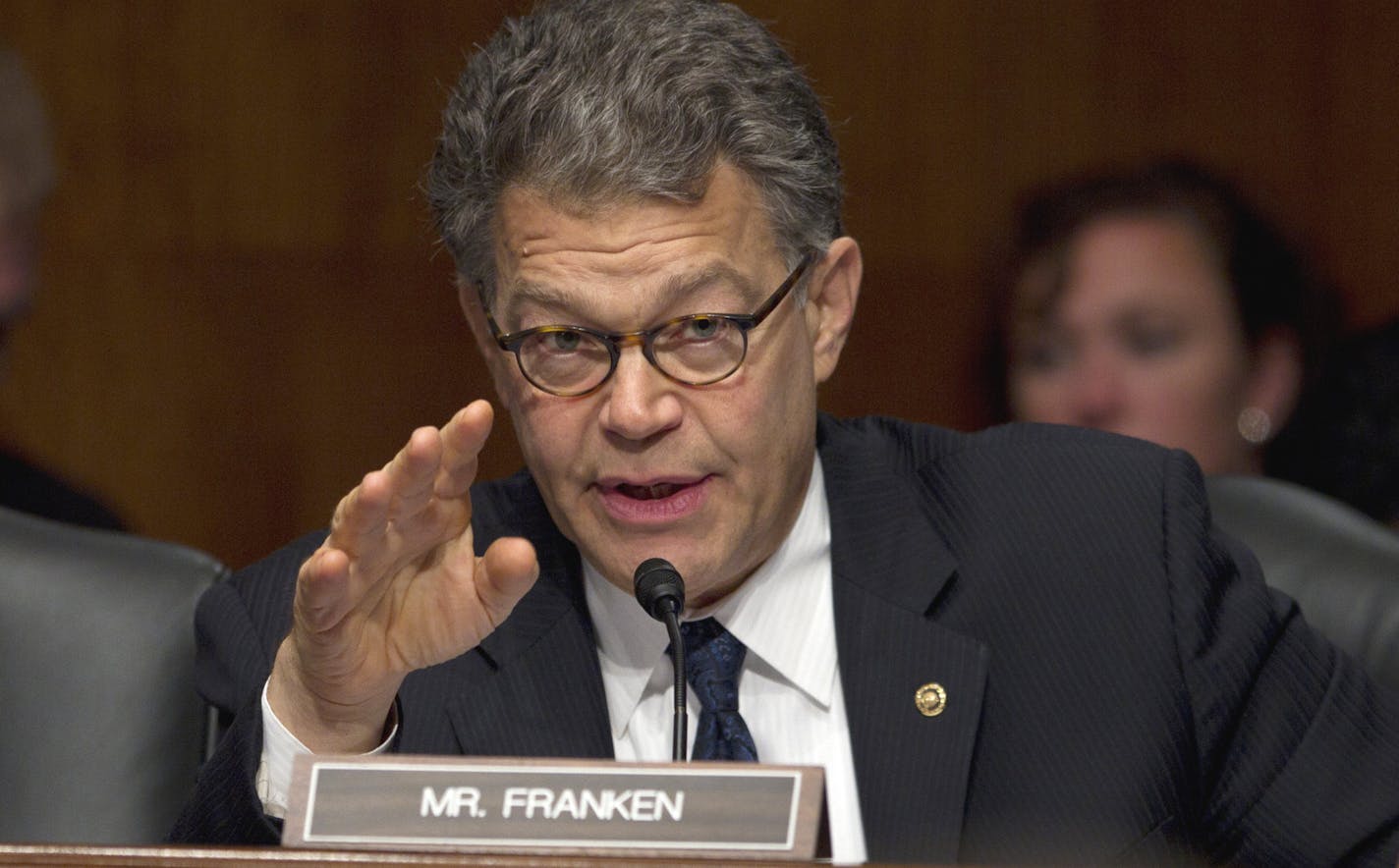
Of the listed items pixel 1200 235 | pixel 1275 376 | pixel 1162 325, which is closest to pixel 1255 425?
pixel 1275 376

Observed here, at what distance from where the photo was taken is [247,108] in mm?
3512

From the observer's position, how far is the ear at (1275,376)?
305cm

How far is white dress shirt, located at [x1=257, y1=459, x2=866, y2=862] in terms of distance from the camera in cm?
189

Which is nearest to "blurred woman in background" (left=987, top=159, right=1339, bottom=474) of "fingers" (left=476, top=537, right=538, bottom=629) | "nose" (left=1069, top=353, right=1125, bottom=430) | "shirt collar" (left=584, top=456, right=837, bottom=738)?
"nose" (left=1069, top=353, right=1125, bottom=430)

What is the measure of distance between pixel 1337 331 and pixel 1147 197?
0.41m

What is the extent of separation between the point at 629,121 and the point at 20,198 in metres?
1.76

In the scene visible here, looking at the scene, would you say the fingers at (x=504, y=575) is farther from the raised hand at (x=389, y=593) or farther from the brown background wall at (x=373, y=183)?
the brown background wall at (x=373, y=183)

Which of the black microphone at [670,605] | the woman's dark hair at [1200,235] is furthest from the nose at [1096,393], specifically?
the black microphone at [670,605]

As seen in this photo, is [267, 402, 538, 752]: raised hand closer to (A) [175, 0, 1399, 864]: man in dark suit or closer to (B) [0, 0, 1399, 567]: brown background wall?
(A) [175, 0, 1399, 864]: man in dark suit

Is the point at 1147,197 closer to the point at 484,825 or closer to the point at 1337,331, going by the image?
the point at 1337,331

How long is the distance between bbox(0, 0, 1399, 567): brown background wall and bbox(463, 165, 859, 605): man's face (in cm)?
160

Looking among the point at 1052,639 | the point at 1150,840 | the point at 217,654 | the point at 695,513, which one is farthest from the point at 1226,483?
the point at 217,654

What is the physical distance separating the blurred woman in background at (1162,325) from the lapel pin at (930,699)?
125 cm

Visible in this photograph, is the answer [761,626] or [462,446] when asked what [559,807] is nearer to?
[462,446]
